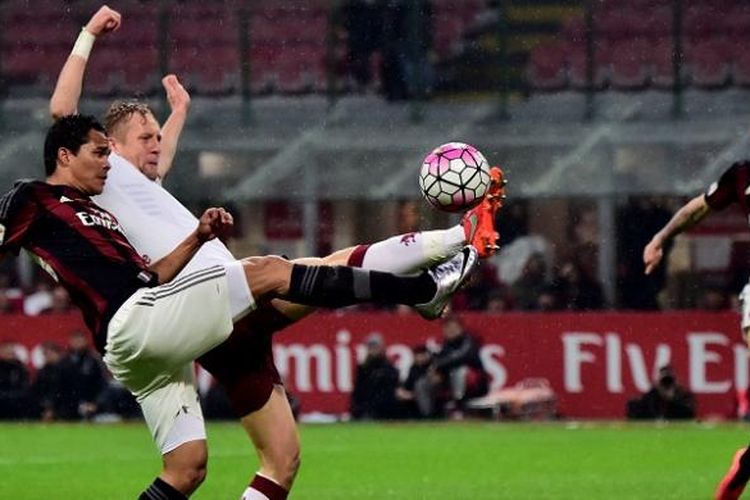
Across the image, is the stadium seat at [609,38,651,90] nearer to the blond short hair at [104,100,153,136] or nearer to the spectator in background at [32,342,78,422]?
the spectator in background at [32,342,78,422]

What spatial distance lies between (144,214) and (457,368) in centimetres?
1283

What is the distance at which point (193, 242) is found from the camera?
26.3ft

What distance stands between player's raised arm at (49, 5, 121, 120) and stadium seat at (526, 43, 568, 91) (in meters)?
14.5

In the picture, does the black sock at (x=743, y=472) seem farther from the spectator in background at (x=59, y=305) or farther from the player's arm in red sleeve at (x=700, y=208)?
the spectator in background at (x=59, y=305)

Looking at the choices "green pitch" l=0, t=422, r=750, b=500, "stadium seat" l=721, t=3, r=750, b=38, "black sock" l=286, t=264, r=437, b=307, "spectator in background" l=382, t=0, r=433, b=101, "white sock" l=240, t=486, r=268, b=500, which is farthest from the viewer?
"stadium seat" l=721, t=3, r=750, b=38

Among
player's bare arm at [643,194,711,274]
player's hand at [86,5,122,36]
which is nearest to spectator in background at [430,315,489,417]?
player's bare arm at [643,194,711,274]

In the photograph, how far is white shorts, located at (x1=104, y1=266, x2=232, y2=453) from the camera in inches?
308

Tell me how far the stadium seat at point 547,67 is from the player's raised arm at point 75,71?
1448 centimetres

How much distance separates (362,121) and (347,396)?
3546 mm

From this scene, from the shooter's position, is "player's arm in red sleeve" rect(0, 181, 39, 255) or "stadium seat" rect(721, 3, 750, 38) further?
"stadium seat" rect(721, 3, 750, 38)

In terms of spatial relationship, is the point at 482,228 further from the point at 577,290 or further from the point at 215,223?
the point at 577,290

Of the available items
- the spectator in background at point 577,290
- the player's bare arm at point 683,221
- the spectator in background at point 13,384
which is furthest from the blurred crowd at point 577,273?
the player's bare arm at point 683,221

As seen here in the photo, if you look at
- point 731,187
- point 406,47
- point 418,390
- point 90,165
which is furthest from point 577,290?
point 90,165

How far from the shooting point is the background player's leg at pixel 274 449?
28.4ft
